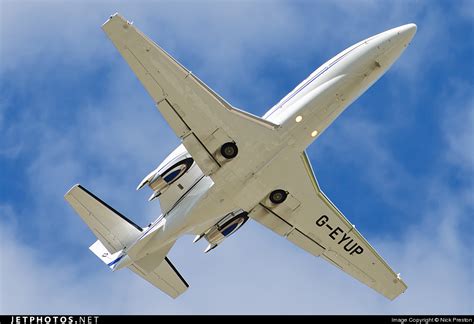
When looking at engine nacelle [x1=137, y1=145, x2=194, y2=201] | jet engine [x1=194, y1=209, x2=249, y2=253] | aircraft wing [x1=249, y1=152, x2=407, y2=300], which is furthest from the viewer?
jet engine [x1=194, y1=209, x2=249, y2=253]

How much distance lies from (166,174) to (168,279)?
8.36 m

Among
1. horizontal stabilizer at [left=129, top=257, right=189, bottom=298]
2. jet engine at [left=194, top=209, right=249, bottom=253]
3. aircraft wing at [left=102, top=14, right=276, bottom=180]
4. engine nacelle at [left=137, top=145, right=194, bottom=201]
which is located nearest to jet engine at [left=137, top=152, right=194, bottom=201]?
engine nacelle at [left=137, top=145, right=194, bottom=201]

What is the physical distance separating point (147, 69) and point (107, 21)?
318 cm

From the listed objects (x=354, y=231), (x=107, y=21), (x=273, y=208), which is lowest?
(x=354, y=231)

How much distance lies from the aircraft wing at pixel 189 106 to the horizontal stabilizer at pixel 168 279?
861 cm

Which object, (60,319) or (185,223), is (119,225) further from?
(60,319)

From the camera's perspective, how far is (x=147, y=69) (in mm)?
42219

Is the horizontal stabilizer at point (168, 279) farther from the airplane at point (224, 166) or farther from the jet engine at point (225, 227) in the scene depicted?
the jet engine at point (225, 227)

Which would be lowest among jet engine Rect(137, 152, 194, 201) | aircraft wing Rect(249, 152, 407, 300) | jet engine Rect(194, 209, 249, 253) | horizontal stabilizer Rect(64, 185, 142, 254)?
aircraft wing Rect(249, 152, 407, 300)

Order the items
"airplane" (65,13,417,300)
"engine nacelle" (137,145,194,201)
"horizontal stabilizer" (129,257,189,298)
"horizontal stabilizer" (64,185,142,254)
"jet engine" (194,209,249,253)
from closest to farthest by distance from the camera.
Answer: "airplane" (65,13,417,300) → "engine nacelle" (137,145,194,201) → "jet engine" (194,209,249,253) → "horizontal stabilizer" (64,185,142,254) → "horizontal stabilizer" (129,257,189,298)

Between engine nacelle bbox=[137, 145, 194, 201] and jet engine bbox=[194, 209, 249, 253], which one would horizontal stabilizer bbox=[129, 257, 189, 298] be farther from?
engine nacelle bbox=[137, 145, 194, 201]

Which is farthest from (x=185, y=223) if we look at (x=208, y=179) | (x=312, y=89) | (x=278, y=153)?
(x=312, y=89)

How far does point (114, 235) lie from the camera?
163 feet

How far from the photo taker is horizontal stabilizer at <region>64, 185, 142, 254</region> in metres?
49.0
